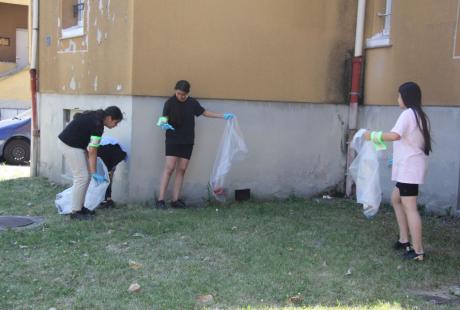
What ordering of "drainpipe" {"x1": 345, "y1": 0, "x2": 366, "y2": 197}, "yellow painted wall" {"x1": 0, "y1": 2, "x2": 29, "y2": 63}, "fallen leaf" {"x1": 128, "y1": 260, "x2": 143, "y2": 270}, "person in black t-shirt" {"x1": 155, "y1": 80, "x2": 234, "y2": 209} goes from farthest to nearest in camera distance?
1. "yellow painted wall" {"x1": 0, "y1": 2, "x2": 29, "y2": 63}
2. "drainpipe" {"x1": 345, "y1": 0, "x2": 366, "y2": 197}
3. "person in black t-shirt" {"x1": 155, "y1": 80, "x2": 234, "y2": 209}
4. "fallen leaf" {"x1": 128, "y1": 260, "x2": 143, "y2": 270}

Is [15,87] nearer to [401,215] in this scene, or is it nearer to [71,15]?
[71,15]

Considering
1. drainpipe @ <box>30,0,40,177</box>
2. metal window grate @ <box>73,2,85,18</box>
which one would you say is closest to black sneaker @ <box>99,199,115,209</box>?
drainpipe @ <box>30,0,40,177</box>

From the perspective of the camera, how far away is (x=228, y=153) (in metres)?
7.16

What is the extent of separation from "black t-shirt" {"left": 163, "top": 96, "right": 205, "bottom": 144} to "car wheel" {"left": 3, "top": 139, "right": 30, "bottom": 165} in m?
6.77

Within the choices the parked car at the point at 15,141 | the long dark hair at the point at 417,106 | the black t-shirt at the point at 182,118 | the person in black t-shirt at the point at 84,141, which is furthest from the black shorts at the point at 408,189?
the parked car at the point at 15,141

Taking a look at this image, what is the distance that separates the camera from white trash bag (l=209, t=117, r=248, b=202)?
23.5ft

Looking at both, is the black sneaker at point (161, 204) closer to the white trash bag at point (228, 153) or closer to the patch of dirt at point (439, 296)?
the white trash bag at point (228, 153)

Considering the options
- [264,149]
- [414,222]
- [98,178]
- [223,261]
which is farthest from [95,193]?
[414,222]

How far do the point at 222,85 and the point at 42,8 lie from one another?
4.48m

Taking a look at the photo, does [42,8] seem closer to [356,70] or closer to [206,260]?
[356,70]

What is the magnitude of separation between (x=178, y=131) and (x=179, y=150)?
25 centimetres

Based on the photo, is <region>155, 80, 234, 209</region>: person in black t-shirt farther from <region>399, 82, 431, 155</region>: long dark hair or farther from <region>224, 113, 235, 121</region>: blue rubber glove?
<region>399, 82, 431, 155</region>: long dark hair

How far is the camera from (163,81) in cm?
700

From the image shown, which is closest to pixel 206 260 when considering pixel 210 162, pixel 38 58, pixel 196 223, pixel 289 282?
pixel 289 282
